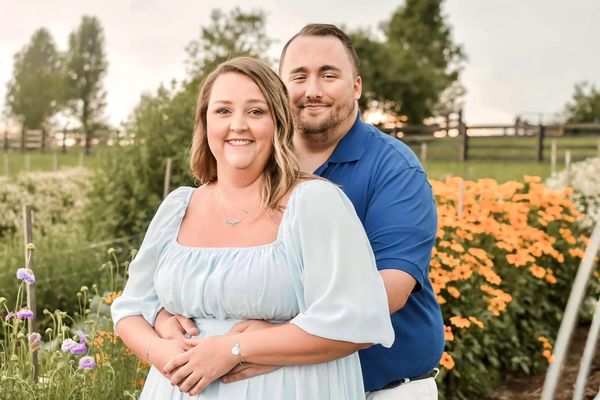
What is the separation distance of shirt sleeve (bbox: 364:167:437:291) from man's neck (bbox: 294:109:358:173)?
28cm

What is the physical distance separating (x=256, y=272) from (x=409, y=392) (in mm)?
989

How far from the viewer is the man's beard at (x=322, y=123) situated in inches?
107

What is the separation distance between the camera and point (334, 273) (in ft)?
6.16

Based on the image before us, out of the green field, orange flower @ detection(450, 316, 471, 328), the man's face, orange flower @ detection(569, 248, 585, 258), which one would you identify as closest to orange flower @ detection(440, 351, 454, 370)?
orange flower @ detection(450, 316, 471, 328)

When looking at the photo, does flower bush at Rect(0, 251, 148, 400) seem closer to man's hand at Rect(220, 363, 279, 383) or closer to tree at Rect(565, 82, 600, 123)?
man's hand at Rect(220, 363, 279, 383)

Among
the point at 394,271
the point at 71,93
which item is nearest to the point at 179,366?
the point at 394,271

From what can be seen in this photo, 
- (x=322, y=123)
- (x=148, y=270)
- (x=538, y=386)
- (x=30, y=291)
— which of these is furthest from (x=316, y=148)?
(x=538, y=386)

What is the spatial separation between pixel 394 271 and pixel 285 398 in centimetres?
55

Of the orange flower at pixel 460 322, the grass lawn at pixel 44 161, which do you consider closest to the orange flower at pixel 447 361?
the orange flower at pixel 460 322

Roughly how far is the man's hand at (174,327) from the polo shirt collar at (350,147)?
0.81 metres

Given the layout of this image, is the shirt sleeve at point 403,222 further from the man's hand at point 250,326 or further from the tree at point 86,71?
the tree at point 86,71

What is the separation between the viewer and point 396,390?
2646 millimetres

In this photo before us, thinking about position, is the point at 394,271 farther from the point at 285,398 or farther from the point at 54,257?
the point at 54,257

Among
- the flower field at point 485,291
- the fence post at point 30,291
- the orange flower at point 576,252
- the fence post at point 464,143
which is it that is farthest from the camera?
the fence post at point 464,143
